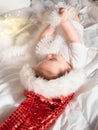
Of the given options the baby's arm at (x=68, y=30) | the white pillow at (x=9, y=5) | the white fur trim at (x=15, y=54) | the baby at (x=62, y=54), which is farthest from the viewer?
the white pillow at (x=9, y=5)

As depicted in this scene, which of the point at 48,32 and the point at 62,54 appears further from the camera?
the point at 48,32

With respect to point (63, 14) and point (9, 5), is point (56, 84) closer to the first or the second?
point (63, 14)

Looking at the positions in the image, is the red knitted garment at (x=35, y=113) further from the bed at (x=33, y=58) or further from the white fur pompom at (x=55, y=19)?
the white fur pompom at (x=55, y=19)

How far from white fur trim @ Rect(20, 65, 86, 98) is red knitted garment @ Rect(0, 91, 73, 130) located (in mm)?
23

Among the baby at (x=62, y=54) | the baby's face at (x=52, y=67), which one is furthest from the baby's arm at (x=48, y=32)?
the baby's face at (x=52, y=67)

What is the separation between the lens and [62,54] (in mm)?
1091

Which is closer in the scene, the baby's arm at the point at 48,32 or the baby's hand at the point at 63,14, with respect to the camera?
the baby's hand at the point at 63,14

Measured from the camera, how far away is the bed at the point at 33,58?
863 mm

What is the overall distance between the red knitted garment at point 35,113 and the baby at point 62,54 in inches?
3.6

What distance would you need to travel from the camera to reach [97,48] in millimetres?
1156

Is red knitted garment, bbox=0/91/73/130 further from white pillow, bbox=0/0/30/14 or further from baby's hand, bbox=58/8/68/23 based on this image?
white pillow, bbox=0/0/30/14

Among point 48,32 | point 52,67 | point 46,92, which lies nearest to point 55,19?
point 48,32

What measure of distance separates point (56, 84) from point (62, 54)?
9.1 inches

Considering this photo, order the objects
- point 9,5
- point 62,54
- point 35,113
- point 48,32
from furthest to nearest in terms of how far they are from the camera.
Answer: point 9,5 → point 48,32 → point 62,54 → point 35,113
